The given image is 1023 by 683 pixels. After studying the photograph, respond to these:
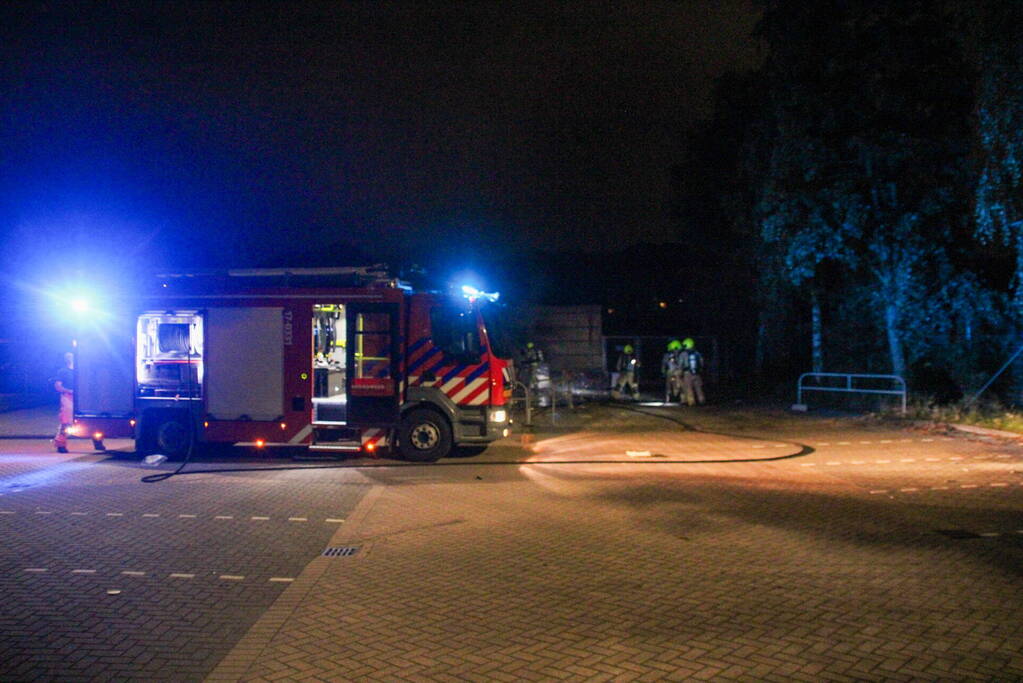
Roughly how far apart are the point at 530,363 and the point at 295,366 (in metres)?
7.92

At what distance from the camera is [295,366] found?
13.4m

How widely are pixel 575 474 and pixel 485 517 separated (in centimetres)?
316

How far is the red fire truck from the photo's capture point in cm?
1314

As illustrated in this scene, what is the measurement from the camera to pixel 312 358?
1346 cm

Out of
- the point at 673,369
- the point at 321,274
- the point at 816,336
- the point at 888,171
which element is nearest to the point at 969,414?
the point at 888,171

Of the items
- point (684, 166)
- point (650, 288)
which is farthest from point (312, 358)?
point (650, 288)

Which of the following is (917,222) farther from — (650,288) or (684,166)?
(650,288)

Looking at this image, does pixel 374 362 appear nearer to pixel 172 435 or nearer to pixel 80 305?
pixel 172 435

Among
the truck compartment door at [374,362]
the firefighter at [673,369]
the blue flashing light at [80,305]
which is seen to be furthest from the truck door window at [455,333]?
the firefighter at [673,369]

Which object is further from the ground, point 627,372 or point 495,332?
point 495,332

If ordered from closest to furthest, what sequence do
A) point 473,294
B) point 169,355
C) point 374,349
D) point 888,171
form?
point 374,349 < point 473,294 < point 169,355 < point 888,171

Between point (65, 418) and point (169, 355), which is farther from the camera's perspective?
point (65, 418)

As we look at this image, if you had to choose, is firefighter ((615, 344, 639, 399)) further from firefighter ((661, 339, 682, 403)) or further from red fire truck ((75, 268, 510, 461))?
red fire truck ((75, 268, 510, 461))

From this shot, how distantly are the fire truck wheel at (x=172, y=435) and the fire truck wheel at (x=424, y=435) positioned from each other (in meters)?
3.54
